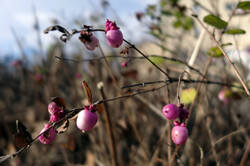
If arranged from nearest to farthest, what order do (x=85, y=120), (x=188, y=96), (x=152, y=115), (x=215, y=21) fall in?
(x=85, y=120) → (x=215, y=21) → (x=188, y=96) → (x=152, y=115)

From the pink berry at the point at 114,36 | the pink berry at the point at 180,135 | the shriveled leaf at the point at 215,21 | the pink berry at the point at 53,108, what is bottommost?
the pink berry at the point at 180,135

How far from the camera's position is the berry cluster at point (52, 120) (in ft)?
1.33

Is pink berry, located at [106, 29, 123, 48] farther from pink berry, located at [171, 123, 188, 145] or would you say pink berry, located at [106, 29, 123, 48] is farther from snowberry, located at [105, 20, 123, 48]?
pink berry, located at [171, 123, 188, 145]

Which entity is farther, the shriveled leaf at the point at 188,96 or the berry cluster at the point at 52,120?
the shriveled leaf at the point at 188,96

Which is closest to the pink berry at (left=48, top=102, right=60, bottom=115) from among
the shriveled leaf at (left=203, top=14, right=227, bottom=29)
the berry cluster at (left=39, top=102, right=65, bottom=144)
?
the berry cluster at (left=39, top=102, right=65, bottom=144)

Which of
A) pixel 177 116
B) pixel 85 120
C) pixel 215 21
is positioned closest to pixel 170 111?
pixel 177 116

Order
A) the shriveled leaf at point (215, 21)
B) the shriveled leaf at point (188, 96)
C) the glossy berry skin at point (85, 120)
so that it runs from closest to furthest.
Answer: the glossy berry skin at point (85, 120)
the shriveled leaf at point (215, 21)
the shriveled leaf at point (188, 96)

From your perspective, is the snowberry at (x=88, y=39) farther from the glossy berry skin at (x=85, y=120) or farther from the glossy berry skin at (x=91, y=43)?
the glossy berry skin at (x=85, y=120)

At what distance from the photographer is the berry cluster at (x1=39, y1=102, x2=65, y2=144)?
406 mm

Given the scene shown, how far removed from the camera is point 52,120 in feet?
1.37

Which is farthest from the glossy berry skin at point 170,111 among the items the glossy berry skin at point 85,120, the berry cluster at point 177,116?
the glossy berry skin at point 85,120

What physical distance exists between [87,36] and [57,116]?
0.16 m

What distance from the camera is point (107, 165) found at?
3.58 feet

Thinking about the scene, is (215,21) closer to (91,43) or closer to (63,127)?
(91,43)
